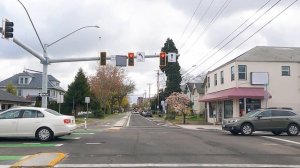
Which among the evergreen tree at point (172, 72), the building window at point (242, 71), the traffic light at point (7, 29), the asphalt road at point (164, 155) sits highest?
the evergreen tree at point (172, 72)

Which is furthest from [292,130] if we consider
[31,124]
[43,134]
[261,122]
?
[31,124]

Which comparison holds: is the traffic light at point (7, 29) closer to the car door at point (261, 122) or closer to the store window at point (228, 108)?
the car door at point (261, 122)

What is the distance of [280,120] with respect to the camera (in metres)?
25.7

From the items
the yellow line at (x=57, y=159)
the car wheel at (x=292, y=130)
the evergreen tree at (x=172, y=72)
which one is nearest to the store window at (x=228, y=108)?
the car wheel at (x=292, y=130)

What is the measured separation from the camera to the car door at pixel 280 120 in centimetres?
2561

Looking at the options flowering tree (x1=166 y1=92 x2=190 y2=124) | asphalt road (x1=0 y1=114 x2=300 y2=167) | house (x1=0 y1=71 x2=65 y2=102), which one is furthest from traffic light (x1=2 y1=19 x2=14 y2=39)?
house (x1=0 y1=71 x2=65 y2=102)

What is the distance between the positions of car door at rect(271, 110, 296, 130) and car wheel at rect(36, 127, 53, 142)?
12964 millimetres

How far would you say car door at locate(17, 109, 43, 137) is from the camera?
61.9ft

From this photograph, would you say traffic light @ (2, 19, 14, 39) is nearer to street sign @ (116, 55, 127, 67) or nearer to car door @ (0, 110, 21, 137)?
car door @ (0, 110, 21, 137)

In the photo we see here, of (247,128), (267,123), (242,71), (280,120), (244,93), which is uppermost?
(242,71)

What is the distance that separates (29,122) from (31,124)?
12cm

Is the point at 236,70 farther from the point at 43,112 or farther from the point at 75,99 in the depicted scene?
the point at 75,99

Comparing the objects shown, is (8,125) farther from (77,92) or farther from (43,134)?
(77,92)

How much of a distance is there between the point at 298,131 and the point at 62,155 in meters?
16.4
